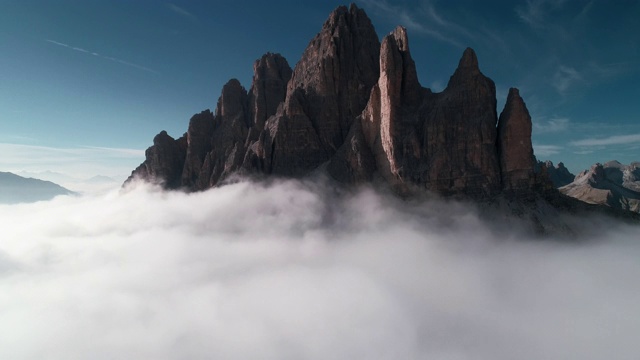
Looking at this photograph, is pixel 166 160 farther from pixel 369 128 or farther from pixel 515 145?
pixel 515 145

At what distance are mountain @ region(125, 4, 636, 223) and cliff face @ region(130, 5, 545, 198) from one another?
330 millimetres

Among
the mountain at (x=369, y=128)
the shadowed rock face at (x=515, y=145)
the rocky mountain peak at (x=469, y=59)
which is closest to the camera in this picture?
the shadowed rock face at (x=515, y=145)

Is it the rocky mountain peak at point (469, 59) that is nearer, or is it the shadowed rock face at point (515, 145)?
the shadowed rock face at point (515, 145)

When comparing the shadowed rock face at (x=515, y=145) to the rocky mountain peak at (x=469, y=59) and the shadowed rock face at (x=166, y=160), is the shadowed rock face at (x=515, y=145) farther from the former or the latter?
the shadowed rock face at (x=166, y=160)

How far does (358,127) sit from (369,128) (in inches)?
142

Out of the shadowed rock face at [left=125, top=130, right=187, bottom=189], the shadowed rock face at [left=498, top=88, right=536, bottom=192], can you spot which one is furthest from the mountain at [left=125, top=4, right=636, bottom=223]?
the shadowed rock face at [left=125, top=130, right=187, bottom=189]

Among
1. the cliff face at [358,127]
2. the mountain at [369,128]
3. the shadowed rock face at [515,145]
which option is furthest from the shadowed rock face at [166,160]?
the shadowed rock face at [515,145]

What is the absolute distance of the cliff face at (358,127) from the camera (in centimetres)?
7900

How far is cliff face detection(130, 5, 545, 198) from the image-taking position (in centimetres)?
7900

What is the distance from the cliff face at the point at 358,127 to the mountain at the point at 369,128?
330mm

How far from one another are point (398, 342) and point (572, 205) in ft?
207

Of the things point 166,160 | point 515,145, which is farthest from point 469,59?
point 166,160

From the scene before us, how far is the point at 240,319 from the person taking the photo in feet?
300

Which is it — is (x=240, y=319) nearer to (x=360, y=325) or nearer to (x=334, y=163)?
(x=360, y=325)
